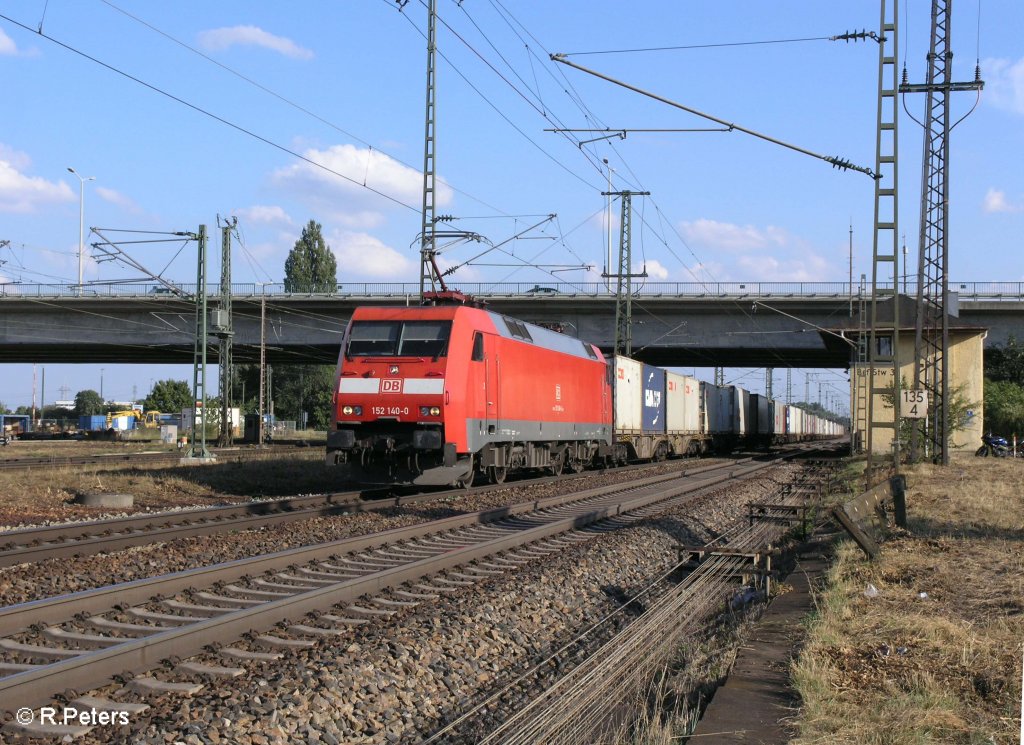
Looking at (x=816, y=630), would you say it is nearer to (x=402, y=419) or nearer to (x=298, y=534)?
(x=298, y=534)

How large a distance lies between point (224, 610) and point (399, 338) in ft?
32.0

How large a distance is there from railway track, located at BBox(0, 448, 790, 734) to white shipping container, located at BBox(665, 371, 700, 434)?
24.3 meters

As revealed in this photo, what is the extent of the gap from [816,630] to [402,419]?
1035cm

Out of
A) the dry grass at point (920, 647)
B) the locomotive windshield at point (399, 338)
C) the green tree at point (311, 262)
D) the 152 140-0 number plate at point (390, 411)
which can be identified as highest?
the green tree at point (311, 262)

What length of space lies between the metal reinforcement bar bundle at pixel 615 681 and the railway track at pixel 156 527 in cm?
594

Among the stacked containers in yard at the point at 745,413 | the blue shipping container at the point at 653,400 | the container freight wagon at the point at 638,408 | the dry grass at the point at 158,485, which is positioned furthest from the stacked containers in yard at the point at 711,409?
the dry grass at the point at 158,485

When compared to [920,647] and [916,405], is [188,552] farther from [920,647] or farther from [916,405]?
[916,405]

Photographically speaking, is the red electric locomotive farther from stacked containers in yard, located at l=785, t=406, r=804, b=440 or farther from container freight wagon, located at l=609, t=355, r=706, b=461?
stacked containers in yard, located at l=785, t=406, r=804, b=440

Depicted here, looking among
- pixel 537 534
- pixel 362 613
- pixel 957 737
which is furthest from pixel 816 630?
pixel 537 534

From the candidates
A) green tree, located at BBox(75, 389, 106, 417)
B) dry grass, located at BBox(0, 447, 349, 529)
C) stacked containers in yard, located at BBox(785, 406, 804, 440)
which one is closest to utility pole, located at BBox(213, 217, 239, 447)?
dry grass, located at BBox(0, 447, 349, 529)

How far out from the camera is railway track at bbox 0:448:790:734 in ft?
17.6

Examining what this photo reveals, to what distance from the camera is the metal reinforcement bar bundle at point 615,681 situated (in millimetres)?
5320

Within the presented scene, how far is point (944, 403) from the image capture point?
84.6 ft

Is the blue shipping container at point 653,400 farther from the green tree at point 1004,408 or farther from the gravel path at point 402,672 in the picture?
the gravel path at point 402,672
